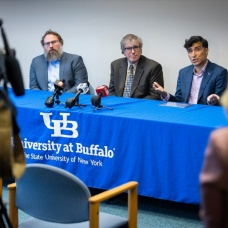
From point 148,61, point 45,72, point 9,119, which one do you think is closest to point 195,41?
point 148,61

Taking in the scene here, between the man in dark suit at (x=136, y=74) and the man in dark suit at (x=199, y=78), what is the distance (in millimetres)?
289

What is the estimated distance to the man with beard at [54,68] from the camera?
17.5 ft

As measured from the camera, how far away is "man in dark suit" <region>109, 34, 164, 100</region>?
5.00 meters

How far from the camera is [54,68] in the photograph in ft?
17.8

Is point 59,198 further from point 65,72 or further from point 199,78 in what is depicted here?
point 65,72

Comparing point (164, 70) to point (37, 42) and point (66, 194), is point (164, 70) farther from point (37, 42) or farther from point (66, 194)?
point (66, 194)

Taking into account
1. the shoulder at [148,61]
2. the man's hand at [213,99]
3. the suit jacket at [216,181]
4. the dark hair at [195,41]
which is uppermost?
the dark hair at [195,41]

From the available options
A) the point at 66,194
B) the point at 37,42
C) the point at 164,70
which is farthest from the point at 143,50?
the point at 66,194

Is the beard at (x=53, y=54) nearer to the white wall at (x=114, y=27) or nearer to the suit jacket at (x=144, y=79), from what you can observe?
the white wall at (x=114, y=27)

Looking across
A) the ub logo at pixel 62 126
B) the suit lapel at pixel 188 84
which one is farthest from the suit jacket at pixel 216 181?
the suit lapel at pixel 188 84

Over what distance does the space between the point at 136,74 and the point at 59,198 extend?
9.71ft

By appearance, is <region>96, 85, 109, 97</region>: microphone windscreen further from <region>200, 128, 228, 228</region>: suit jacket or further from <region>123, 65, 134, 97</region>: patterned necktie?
<region>200, 128, 228, 228</region>: suit jacket

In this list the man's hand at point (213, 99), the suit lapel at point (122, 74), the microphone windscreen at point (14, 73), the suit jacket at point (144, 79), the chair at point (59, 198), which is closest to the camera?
the microphone windscreen at point (14, 73)

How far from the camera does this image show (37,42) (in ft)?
20.2
